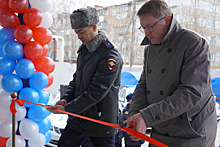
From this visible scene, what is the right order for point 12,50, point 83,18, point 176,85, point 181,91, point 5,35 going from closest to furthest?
point 181,91 < point 176,85 < point 83,18 < point 12,50 < point 5,35

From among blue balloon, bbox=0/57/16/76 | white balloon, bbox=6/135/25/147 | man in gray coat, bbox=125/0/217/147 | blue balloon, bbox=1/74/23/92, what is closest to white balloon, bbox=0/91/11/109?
blue balloon, bbox=1/74/23/92

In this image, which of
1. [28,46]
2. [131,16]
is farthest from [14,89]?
[131,16]

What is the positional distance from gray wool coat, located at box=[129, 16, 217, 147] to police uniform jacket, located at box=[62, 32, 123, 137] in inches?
18.4

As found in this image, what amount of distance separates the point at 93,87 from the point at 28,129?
1.22 m

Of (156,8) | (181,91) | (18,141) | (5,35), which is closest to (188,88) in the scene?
(181,91)

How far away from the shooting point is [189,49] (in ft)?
3.87

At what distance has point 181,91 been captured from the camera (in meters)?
1.13

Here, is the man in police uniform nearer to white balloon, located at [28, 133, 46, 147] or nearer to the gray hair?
the gray hair

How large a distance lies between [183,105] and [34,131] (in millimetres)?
1981

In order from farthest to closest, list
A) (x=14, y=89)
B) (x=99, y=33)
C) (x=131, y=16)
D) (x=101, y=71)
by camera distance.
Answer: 1. (x=131, y=16)
2. (x=14, y=89)
3. (x=99, y=33)
4. (x=101, y=71)

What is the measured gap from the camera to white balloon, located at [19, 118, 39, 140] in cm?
254

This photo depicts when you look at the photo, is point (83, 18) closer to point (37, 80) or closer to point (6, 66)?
point (37, 80)

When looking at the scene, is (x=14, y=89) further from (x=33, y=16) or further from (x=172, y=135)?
(x=172, y=135)

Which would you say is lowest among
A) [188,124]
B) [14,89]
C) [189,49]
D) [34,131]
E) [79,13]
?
[34,131]
